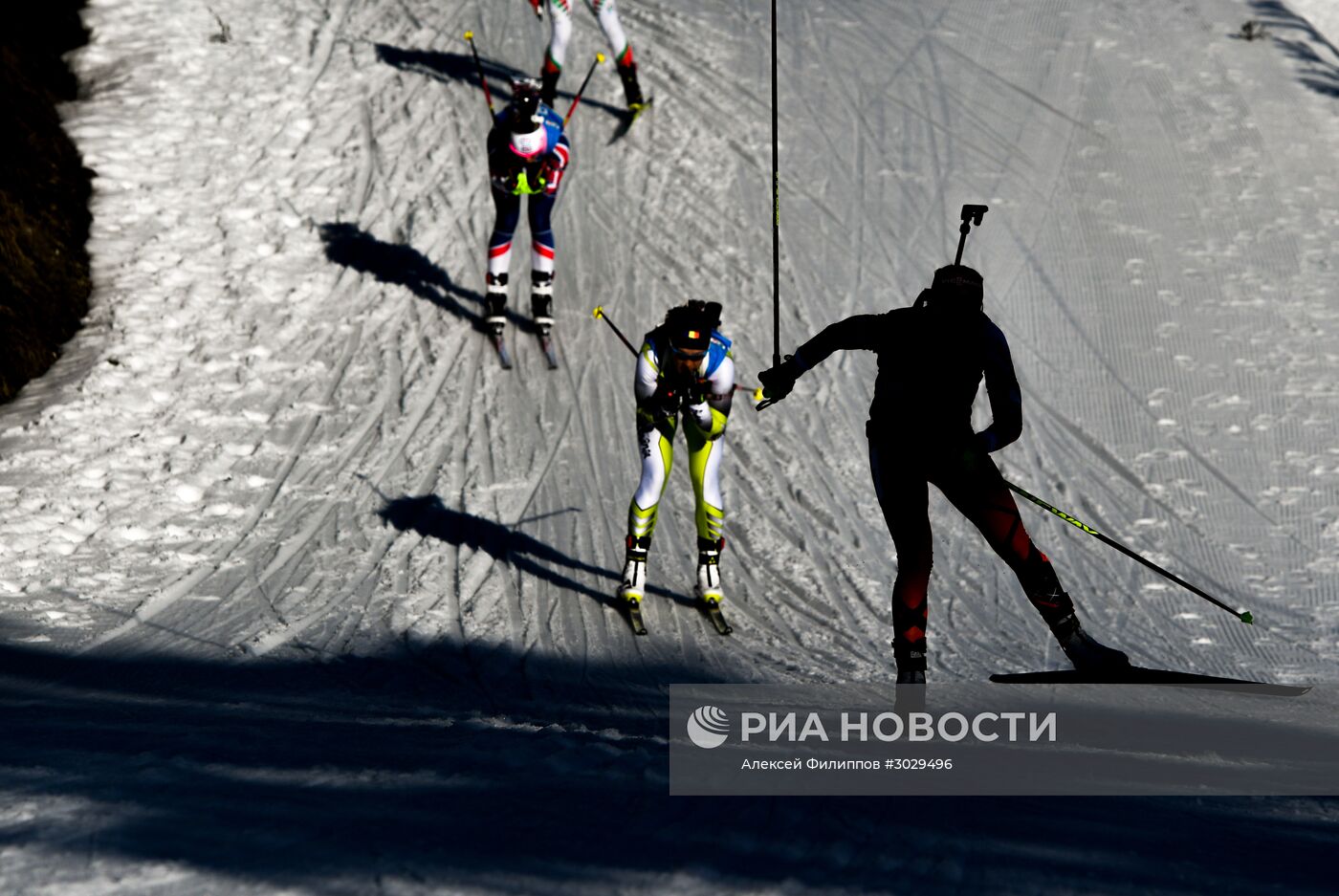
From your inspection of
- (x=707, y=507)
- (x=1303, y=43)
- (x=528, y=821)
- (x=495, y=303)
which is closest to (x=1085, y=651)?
(x=528, y=821)

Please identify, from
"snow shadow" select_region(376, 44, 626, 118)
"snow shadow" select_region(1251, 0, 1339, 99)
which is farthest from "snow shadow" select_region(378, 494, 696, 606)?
"snow shadow" select_region(1251, 0, 1339, 99)

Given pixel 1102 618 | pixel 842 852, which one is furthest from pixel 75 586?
pixel 1102 618

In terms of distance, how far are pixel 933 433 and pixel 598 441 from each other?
17.2 ft

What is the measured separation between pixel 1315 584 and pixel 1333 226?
18.1ft

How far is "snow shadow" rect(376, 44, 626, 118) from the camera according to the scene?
15164 millimetres

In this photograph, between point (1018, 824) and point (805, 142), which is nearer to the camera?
point (1018, 824)

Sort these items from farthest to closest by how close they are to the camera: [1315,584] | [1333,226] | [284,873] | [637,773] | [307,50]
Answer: [307,50], [1333,226], [1315,584], [637,773], [284,873]

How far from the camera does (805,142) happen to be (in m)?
14.5

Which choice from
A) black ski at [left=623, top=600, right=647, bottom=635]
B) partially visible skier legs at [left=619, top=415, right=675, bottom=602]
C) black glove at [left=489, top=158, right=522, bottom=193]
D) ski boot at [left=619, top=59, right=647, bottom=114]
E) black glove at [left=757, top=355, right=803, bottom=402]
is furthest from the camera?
ski boot at [left=619, top=59, right=647, bottom=114]

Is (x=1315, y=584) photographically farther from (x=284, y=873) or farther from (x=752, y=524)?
(x=284, y=873)

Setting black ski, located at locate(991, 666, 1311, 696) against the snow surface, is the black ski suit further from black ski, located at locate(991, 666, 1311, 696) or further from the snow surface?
the snow surface

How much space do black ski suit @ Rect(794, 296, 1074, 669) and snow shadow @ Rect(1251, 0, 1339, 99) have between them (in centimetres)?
1200

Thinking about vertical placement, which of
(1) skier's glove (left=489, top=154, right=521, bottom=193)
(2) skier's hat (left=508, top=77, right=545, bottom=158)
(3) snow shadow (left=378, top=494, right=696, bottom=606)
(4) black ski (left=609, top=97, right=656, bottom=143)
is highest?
(2) skier's hat (left=508, top=77, right=545, bottom=158)

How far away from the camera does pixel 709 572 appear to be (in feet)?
28.0
